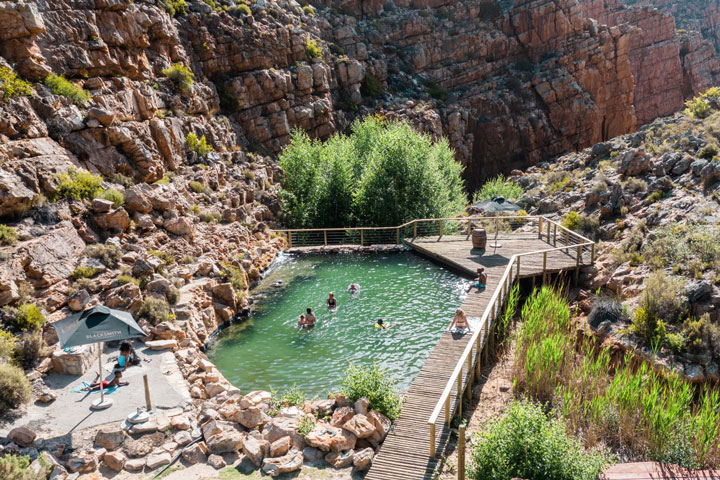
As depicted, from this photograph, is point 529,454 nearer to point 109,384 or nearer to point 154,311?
point 109,384

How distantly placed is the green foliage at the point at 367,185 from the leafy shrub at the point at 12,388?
19.8 metres

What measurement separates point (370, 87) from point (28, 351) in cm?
4338

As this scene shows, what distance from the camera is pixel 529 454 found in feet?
26.8

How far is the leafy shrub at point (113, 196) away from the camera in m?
19.2

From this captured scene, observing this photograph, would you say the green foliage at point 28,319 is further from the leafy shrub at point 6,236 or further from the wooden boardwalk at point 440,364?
the wooden boardwalk at point 440,364

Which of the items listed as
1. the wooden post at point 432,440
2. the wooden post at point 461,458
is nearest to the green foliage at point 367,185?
the wooden post at point 432,440

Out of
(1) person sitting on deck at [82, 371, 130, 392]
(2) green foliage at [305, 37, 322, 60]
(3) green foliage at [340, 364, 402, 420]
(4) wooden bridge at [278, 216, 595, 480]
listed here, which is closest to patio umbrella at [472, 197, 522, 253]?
(4) wooden bridge at [278, 216, 595, 480]

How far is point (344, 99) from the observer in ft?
154

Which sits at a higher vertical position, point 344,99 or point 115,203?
point 344,99

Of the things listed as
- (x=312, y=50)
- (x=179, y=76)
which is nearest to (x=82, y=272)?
(x=179, y=76)

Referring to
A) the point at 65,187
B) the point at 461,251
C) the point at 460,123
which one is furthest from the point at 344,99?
the point at 65,187

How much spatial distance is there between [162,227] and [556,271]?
17125 millimetres

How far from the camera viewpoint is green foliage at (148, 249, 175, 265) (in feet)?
62.2

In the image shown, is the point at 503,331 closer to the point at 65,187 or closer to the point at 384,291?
the point at 384,291
